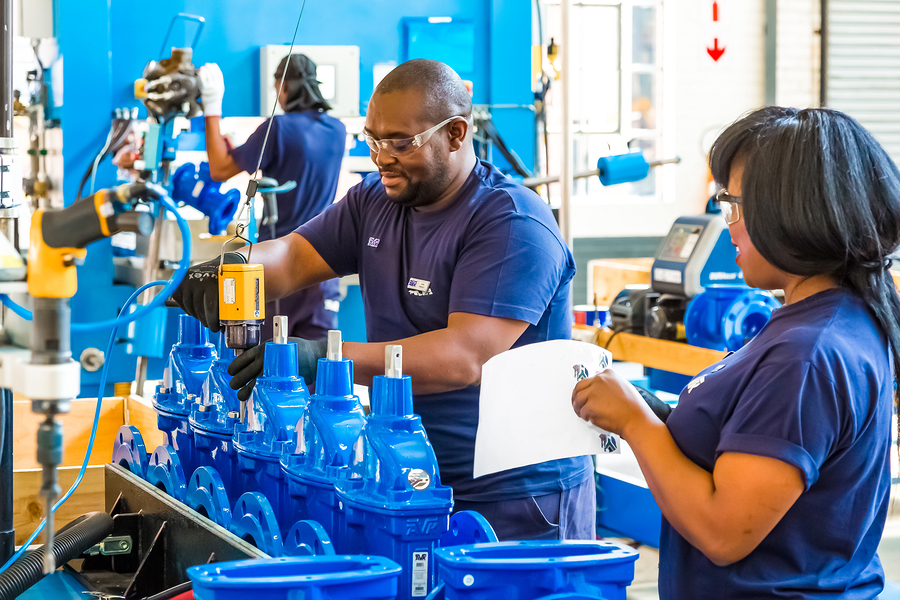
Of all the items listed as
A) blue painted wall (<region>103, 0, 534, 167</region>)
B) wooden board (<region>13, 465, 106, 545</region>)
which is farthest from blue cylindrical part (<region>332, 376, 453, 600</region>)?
blue painted wall (<region>103, 0, 534, 167</region>)

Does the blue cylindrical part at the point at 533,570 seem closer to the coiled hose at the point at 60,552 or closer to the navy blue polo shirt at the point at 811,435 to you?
the navy blue polo shirt at the point at 811,435

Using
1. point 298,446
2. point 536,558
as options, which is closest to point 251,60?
point 298,446

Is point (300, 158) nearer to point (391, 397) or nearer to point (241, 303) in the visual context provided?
point (241, 303)

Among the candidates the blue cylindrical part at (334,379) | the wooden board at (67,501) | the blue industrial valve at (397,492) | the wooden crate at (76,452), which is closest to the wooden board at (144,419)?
the wooden crate at (76,452)

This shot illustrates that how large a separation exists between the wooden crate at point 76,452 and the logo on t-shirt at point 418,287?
0.79m

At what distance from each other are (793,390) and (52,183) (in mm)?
4011

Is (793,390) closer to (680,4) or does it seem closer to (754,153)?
(754,153)

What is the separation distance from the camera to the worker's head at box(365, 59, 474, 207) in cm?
165

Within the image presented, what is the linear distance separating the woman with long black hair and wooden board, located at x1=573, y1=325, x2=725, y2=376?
1.61 m

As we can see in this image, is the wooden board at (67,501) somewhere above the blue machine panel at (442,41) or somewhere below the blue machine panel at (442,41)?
below

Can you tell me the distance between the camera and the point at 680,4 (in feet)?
26.7

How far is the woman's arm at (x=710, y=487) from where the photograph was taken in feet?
2.99

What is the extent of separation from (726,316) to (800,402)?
1779 millimetres

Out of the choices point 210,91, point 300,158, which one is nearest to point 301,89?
point 300,158
